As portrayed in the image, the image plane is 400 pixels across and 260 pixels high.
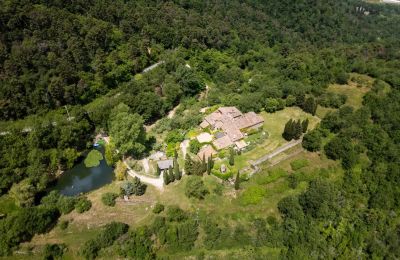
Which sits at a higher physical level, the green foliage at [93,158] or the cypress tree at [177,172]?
the cypress tree at [177,172]

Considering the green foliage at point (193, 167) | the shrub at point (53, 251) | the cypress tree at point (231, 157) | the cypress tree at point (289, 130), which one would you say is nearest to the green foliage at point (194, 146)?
the green foliage at point (193, 167)

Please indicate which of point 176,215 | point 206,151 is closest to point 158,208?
point 176,215

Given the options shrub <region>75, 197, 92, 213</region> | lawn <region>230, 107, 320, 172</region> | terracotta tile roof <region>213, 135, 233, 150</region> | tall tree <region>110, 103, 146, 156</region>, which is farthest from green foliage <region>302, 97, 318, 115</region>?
shrub <region>75, 197, 92, 213</region>

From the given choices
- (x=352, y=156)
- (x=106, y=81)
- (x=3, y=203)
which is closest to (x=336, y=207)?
(x=352, y=156)

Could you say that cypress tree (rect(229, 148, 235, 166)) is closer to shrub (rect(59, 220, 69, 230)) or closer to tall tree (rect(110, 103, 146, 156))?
tall tree (rect(110, 103, 146, 156))

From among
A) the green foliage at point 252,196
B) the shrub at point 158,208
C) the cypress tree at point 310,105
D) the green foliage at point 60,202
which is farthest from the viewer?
the cypress tree at point 310,105

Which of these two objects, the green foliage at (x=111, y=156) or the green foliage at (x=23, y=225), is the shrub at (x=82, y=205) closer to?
the green foliage at (x=23, y=225)
